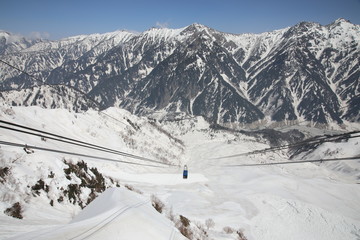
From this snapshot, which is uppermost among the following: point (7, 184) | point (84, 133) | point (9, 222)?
point (84, 133)

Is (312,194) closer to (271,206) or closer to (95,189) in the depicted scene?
(271,206)

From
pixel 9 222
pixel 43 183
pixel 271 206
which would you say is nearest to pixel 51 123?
pixel 271 206

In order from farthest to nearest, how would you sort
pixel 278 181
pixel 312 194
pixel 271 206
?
pixel 278 181 < pixel 312 194 < pixel 271 206

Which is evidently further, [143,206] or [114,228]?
[143,206]

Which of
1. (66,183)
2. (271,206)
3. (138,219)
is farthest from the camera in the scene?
(271,206)

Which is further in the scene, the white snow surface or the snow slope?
the white snow surface

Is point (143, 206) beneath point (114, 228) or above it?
above

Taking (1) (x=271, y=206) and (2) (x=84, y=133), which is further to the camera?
(2) (x=84, y=133)

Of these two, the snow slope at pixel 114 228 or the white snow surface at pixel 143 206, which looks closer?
the snow slope at pixel 114 228

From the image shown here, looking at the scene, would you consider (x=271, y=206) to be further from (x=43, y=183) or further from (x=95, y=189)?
(x=43, y=183)

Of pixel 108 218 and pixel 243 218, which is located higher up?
pixel 108 218
